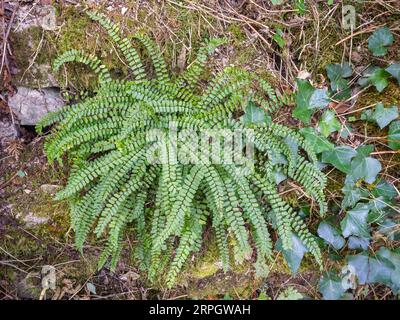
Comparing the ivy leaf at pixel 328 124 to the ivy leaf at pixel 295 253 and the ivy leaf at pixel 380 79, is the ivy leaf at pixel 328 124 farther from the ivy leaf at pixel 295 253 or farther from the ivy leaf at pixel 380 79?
the ivy leaf at pixel 295 253

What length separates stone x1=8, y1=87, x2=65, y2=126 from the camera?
3.64 meters

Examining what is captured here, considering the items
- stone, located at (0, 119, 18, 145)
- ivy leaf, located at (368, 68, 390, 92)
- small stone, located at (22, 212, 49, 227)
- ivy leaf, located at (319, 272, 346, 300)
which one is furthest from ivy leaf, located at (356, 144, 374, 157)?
stone, located at (0, 119, 18, 145)

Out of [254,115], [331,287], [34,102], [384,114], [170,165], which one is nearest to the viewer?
[170,165]

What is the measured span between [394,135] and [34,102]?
3203mm

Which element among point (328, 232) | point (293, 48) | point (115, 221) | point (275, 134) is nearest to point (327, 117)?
point (275, 134)

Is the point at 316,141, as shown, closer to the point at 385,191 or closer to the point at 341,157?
the point at 341,157

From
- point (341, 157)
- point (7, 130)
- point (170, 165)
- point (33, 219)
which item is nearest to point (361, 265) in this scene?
point (341, 157)

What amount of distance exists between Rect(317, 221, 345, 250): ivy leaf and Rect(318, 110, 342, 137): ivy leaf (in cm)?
79

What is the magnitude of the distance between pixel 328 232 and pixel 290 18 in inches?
76.7

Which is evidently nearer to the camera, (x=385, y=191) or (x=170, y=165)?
(x=170, y=165)

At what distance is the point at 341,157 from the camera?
11.0 feet

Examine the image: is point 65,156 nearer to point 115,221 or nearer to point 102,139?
point 102,139

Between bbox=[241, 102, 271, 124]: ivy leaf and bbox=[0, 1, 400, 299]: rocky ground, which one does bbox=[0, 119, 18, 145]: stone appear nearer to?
bbox=[0, 1, 400, 299]: rocky ground

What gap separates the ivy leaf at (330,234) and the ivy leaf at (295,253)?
0.20 metres
